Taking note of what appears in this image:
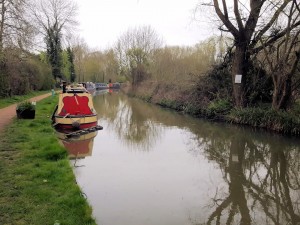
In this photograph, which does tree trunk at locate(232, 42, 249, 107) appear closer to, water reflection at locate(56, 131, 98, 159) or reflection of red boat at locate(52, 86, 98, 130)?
reflection of red boat at locate(52, 86, 98, 130)

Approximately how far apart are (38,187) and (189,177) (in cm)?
350

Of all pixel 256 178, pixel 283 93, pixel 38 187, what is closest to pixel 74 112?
pixel 38 187

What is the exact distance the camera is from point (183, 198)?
602 centimetres

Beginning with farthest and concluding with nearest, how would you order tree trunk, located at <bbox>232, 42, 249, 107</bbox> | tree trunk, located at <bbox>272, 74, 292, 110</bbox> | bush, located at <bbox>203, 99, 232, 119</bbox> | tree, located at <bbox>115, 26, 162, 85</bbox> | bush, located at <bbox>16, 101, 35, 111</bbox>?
tree, located at <bbox>115, 26, 162, 85</bbox>
bush, located at <bbox>203, 99, 232, 119</bbox>
tree trunk, located at <bbox>232, 42, 249, 107</bbox>
tree trunk, located at <bbox>272, 74, 292, 110</bbox>
bush, located at <bbox>16, 101, 35, 111</bbox>

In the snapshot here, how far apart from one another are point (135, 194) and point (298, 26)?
36.4ft

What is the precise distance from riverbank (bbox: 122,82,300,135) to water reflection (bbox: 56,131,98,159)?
278 inches

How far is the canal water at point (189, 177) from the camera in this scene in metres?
5.32

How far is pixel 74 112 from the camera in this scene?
13.0m

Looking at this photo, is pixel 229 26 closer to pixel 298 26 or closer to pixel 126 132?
pixel 298 26

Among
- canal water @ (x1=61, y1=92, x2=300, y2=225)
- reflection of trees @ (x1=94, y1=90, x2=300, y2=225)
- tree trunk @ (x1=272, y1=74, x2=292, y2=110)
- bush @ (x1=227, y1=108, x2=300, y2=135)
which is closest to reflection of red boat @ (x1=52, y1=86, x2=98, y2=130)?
canal water @ (x1=61, y1=92, x2=300, y2=225)

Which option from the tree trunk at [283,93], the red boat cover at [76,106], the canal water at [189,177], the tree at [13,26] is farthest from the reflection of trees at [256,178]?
the tree at [13,26]

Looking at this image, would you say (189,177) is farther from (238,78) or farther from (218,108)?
(218,108)

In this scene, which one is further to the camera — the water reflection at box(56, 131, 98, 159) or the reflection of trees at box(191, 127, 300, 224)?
the water reflection at box(56, 131, 98, 159)

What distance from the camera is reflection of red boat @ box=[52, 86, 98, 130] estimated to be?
12.3 meters
